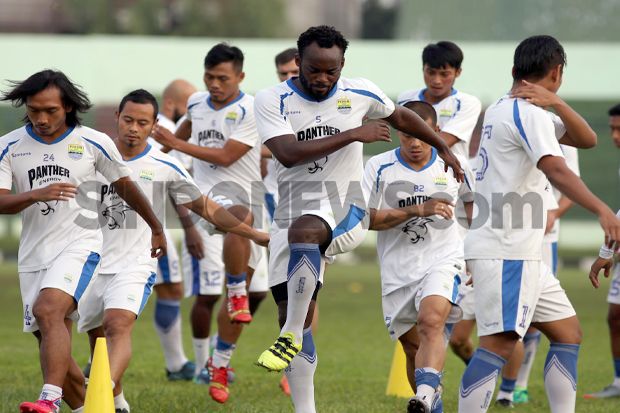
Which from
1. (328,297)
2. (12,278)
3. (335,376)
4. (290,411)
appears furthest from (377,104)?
(12,278)

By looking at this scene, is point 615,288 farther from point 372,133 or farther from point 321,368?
point 372,133

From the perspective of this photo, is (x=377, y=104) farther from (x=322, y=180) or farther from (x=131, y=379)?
(x=131, y=379)

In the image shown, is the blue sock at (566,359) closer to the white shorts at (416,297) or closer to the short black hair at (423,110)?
the white shorts at (416,297)

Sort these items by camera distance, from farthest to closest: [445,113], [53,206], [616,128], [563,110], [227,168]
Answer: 1. [616,128]
2. [227,168]
3. [445,113]
4. [53,206]
5. [563,110]

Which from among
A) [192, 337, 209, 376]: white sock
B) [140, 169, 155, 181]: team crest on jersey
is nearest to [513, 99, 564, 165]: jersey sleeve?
[140, 169, 155, 181]: team crest on jersey

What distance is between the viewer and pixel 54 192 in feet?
23.8

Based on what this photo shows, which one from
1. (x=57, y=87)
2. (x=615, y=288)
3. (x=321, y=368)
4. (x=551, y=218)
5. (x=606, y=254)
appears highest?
(x=57, y=87)

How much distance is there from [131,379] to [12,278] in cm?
1205

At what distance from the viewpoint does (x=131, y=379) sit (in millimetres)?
11047

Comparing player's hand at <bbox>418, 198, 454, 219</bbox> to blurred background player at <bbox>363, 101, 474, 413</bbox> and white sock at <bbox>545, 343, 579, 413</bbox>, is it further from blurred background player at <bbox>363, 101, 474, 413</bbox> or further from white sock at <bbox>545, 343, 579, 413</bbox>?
white sock at <bbox>545, 343, 579, 413</bbox>

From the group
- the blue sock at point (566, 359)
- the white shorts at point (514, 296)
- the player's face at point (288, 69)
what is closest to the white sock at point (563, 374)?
the blue sock at point (566, 359)

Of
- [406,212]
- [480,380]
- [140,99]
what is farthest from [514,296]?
[140,99]

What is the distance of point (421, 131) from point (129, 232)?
2.55m

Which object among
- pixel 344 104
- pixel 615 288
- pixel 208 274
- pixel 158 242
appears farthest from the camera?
pixel 208 274
